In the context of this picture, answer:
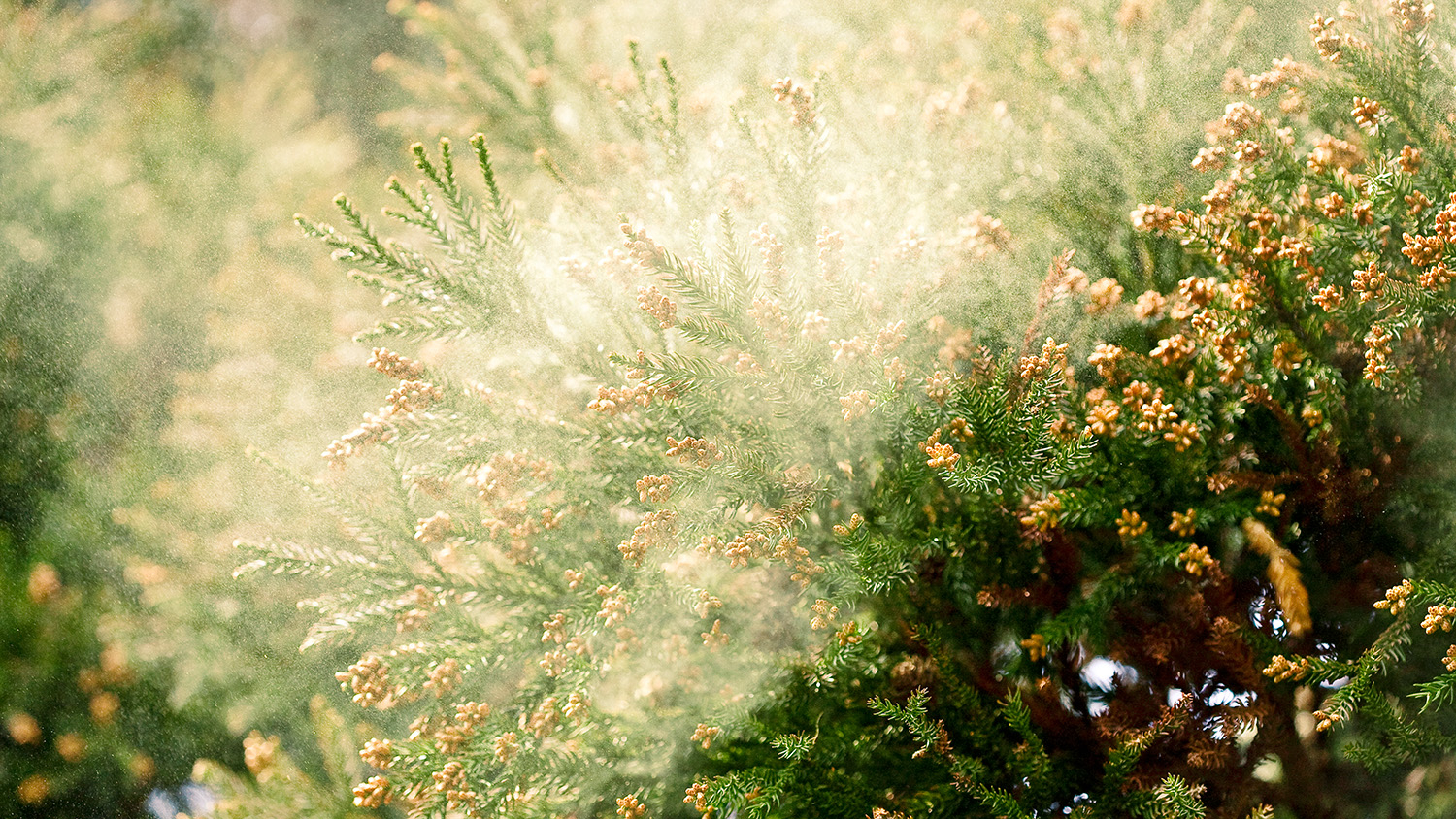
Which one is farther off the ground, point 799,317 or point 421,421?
point 421,421

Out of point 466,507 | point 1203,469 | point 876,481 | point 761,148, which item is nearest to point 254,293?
point 466,507

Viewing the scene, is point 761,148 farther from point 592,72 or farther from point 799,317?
point 592,72

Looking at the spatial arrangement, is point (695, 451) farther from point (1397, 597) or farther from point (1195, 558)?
point (1397, 597)

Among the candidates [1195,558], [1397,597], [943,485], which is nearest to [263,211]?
[943,485]

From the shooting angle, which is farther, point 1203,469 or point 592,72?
point 592,72

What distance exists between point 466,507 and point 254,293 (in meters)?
0.66

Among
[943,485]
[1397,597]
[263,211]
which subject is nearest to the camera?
[1397,597]

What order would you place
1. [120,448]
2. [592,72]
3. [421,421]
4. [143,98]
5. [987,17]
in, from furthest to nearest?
[143,98] < [120,448] < [592,72] < [987,17] < [421,421]

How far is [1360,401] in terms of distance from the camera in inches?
21.7

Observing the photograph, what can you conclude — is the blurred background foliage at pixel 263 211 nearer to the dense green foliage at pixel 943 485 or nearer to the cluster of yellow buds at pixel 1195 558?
the dense green foliage at pixel 943 485

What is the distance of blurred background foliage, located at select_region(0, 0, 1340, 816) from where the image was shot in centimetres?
70

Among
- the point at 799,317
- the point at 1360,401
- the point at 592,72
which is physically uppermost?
the point at 592,72

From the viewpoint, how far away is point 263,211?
129 centimetres

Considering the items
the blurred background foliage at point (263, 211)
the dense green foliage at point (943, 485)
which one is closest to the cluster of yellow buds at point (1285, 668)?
the dense green foliage at point (943, 485)
